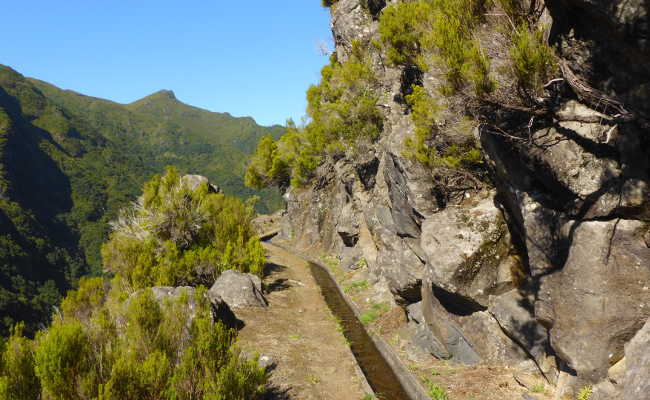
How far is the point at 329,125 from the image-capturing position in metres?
27.0

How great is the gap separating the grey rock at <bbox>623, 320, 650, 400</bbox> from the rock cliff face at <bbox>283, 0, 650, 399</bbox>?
0.04m

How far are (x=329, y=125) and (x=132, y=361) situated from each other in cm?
2241

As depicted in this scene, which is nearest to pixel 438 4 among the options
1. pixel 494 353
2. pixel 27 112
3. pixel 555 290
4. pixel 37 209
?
pixel 555 290

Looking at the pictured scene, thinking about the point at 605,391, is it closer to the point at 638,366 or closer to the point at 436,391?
the point at 638,366

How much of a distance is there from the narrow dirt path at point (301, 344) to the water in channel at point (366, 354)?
356mm

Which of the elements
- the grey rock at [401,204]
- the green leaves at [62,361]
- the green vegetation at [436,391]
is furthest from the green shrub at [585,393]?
the green leaves at [62,361]

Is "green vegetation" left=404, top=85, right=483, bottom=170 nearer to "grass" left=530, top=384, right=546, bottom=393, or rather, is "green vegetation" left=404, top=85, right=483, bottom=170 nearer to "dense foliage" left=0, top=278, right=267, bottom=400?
"grass" left=530, top=384, right=546, bottom=393

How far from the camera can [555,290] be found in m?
7.15

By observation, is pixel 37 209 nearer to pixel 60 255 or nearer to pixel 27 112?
pixel 60 255

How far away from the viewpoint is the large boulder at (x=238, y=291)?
15586 millimetres

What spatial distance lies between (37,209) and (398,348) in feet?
325

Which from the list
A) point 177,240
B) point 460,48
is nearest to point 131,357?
point 460,48

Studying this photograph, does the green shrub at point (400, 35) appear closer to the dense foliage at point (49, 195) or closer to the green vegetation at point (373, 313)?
the green vegetation at point (373, 313)

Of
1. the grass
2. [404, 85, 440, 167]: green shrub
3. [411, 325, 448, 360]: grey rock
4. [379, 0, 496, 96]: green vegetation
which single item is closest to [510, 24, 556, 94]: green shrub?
[379, 0, 496, 96]: green vegetation
